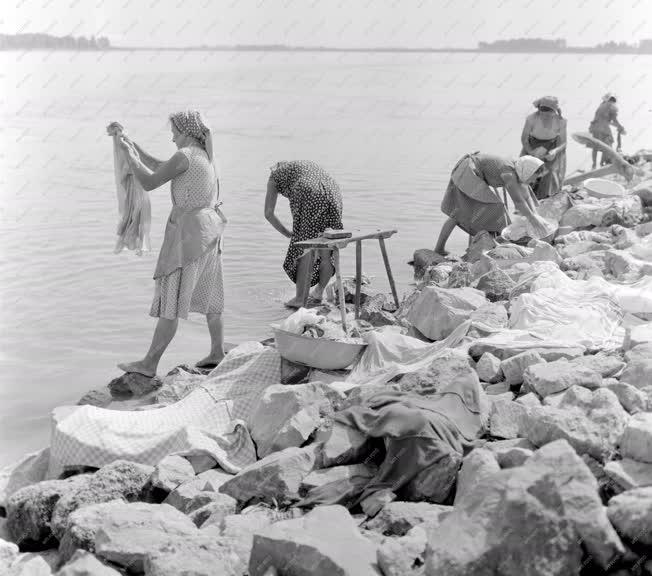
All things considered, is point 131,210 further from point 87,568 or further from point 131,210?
point 87,568

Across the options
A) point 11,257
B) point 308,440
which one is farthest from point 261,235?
point 308,440

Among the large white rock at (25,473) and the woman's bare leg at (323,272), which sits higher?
the woman's bare leg at (323,272)

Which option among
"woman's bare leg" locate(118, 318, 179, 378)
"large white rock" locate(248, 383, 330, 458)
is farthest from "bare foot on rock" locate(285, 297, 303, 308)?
"large white rock" locate(248, 383, 330, 458)

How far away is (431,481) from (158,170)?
2896 millimetres

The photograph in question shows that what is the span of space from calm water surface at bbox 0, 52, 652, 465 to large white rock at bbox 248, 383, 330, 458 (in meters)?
1.59

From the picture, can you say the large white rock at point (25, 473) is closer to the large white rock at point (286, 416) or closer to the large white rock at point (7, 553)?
the large white rock at point (7, 553)

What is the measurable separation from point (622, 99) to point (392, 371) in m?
35.7

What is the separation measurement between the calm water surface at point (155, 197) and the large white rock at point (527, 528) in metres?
3.33

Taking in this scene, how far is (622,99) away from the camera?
3731 cm

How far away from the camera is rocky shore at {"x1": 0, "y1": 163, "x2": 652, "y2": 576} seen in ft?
8.85

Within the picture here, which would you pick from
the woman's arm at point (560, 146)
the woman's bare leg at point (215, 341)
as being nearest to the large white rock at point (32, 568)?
the woman's bare leg at point (215, 341)

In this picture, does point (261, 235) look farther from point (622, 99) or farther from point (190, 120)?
point (622, 99)

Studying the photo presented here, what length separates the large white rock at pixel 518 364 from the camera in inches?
176

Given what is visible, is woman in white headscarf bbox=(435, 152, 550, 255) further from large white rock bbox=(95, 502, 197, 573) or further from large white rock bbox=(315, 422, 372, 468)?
large white rock bbox=(95, 502, 197, 573)
